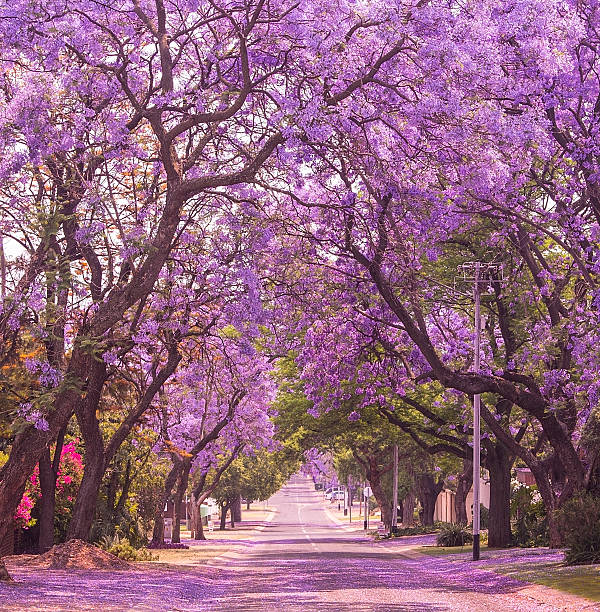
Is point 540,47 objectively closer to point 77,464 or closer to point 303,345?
point 303,345

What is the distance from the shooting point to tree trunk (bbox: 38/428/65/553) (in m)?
27.5

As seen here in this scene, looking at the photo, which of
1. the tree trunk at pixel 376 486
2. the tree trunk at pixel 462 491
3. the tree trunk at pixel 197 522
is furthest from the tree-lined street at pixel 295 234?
the tree trunk at pixel 376 486

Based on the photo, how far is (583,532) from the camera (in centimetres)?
2300

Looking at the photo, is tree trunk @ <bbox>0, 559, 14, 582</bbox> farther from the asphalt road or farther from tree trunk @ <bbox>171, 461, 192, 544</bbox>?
tree trunk @ <bbox>171, 461, 192, 544</bbox>

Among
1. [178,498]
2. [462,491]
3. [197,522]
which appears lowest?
[197,522]

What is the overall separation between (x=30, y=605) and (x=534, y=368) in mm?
17630

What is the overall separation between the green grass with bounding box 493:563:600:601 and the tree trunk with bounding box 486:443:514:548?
32.6ft

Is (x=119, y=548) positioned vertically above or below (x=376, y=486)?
below

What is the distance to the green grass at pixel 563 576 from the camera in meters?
18.1

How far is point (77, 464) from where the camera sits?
31078mm

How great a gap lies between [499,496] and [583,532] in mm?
12678

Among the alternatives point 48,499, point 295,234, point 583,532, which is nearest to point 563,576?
point 583,532

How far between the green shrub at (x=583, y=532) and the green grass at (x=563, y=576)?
1.40 ft

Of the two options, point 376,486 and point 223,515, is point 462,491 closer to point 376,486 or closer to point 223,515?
point 376,486
